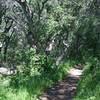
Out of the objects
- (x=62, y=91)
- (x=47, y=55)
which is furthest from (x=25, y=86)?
(x=47, y=55)

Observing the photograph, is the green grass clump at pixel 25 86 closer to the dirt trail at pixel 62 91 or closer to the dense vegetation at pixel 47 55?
the dense vegetation at pixel 47 55

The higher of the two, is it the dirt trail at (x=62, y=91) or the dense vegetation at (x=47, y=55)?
the dense vegetation at (x=47, y=55)

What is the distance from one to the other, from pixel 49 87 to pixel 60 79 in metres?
2.61

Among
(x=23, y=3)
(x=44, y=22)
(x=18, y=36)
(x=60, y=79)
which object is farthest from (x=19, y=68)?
(x=18, y=36)

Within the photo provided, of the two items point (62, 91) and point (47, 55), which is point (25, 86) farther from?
point (47, 55)

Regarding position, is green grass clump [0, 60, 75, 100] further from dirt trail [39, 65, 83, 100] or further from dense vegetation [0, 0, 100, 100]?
dirt trail [39, 65, 83, 100]

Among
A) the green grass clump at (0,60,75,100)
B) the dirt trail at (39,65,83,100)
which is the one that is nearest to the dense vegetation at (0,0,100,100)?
the green grass clump at (0,60,75,100)

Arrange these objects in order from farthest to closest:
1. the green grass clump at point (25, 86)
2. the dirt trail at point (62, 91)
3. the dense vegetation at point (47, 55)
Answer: the dirt trail at point (62, 91) < the dense vegetation at point (47, 55) < the green grass clump at point (25, 86)

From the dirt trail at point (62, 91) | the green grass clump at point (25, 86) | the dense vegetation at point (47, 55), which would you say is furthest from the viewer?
the dirt trail at point (62, 91)

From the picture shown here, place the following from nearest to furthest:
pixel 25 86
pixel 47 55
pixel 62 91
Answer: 1. pixel 25 86
2. pixel 62 91
3. pixel 47 55

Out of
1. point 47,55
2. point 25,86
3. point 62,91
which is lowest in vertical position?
point 62,91

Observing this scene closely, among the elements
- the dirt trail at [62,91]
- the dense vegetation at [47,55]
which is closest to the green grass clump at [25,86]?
the dense vegetation at [47,55]

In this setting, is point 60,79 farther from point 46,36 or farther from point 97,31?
point 46,36

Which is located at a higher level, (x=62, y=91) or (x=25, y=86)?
(x=25, y=86)
